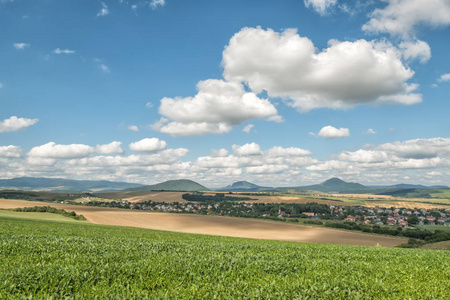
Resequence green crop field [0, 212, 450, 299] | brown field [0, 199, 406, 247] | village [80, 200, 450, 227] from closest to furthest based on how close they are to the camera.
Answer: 1. green crop field [0, 212, 450, 299]
2. brown field [0, 199, 406, 247]
3. village [80, 200, 450, 227]

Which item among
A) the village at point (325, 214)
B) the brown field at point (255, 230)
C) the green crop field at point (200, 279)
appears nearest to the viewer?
the green crop field at point (200, 279)

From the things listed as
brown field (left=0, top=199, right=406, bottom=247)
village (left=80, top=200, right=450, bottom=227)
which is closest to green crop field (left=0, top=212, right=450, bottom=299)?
brown field (left=0, top=199, right=406, bottom=247)

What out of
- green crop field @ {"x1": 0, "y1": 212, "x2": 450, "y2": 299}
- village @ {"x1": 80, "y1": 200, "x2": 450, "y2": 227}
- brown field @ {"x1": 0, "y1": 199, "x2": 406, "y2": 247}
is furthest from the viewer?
village @ {"x1": 80, "y1": 200, "x2": 450, "y2": 227}

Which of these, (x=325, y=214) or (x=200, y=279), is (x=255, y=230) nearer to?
(x=325, y=214)

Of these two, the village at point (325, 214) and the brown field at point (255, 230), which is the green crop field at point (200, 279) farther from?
the village at point (325, 214)

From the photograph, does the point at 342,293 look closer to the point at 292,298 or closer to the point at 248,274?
the point at 292,298

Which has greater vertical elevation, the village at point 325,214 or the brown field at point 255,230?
the brown field at point 255,230

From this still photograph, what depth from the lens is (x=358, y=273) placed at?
10156mm

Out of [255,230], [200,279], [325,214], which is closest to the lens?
[200,279]

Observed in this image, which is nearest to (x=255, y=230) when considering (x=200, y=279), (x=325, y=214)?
(x=325, y=214)

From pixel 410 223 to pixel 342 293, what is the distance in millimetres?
142936

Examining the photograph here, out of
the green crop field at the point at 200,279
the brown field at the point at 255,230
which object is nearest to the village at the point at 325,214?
the brown field at the point at 255,230

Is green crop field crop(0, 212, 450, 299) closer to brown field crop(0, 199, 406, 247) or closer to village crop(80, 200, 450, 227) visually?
brown field crop(0, 199, 406, 247)

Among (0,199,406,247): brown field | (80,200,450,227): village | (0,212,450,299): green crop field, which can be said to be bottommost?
(80,200,450,227): village
